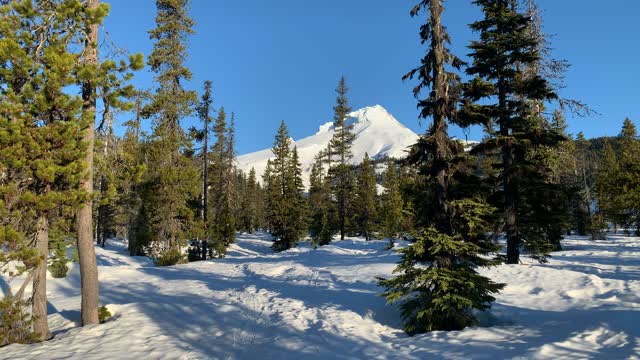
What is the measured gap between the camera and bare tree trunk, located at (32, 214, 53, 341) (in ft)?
31.9

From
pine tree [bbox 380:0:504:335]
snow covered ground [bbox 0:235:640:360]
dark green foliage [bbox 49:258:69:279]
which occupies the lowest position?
snow covered ground [bbox 0:235:640:360]

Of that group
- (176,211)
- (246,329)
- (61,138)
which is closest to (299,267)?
(176,211)

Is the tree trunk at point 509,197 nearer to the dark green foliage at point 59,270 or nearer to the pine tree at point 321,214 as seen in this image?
the dark green foliage at point 59,270

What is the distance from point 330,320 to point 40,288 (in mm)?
7221

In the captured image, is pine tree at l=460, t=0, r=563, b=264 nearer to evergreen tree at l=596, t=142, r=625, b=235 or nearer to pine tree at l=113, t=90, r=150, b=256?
evergreen tree at l=596, t=142, r=625, b=235

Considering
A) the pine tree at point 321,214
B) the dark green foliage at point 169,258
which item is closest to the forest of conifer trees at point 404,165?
the dark green foliage at point 169,258

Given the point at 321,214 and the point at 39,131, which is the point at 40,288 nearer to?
the point at 39,131

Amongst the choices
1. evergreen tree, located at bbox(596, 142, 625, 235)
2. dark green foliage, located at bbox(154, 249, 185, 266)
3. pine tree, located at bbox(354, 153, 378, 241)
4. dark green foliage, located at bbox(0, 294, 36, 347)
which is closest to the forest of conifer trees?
dark green foliage, located at bbox(0, 294, 36, 347)

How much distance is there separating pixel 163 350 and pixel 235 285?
7.71 m

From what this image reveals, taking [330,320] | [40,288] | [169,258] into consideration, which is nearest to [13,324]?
[40,288]

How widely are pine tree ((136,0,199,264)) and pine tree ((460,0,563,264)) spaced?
1625 cm

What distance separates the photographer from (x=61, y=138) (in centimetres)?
926

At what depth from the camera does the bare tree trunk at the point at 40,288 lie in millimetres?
9711

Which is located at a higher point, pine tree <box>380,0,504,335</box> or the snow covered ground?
pine tree <box>380,0,504,335</box>
